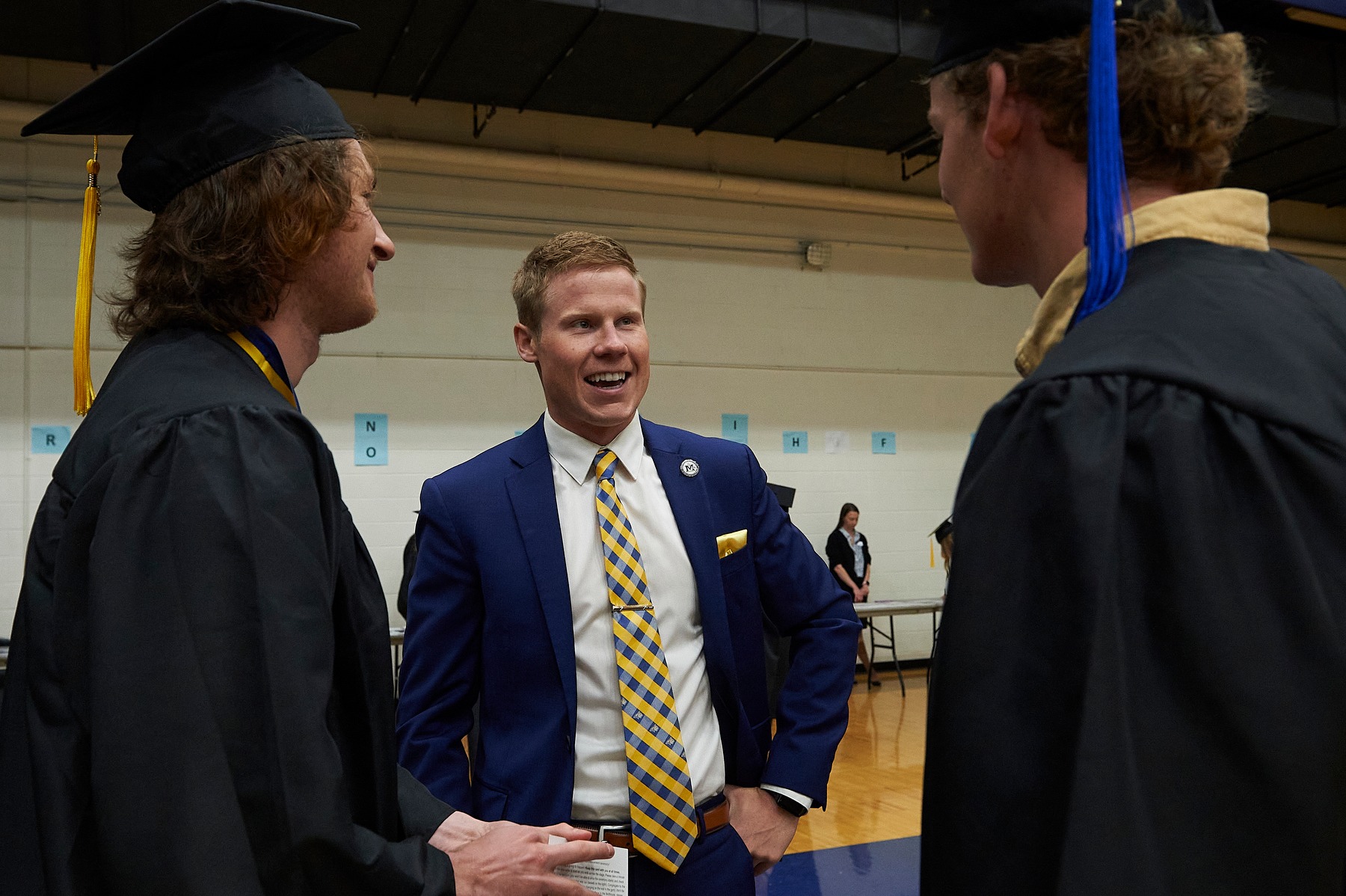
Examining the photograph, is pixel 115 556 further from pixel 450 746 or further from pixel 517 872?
pixel 450 746

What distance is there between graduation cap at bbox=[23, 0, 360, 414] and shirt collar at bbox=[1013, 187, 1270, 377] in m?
1.05

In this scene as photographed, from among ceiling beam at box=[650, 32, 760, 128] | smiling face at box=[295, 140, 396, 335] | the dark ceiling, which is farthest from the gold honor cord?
ceiling beam at box=[650, 32, 760, 128]

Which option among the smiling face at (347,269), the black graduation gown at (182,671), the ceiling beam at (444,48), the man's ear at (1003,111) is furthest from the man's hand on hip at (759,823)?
the ceiling beam at (444,48)

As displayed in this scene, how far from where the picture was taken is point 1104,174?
3.24 ft

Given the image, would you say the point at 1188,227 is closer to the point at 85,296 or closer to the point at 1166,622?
the point at 1166,622

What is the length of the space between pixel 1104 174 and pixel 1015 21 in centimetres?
25

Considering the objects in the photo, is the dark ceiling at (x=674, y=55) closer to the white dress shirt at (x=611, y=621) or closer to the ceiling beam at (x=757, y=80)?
the ceiling beam at (x=757, y=80)

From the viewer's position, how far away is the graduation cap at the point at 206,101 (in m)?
1.42

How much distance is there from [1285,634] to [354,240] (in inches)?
51.6

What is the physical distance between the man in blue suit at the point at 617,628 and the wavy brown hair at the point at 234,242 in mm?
786

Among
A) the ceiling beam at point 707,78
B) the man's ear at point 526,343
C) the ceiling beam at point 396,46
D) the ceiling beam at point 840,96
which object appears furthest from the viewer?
the ceiling beam at point 840,96

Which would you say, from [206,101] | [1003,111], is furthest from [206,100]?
[1003,111]

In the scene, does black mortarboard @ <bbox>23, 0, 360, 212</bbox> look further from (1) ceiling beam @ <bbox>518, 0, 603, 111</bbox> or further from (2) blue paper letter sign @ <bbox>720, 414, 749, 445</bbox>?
(2) blue paper letter sign @ <bbox>720, 414, 749, 445</bbox>

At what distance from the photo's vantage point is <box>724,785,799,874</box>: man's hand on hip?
6.64 ft
